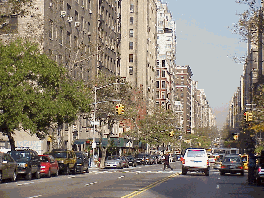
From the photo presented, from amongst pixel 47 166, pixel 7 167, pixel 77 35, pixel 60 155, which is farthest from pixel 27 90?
pixel 77 35

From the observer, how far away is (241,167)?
4631cm

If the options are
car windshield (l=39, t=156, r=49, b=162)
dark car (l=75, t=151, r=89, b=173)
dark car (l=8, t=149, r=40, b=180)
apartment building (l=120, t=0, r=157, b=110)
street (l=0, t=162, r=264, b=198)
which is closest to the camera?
street (l=0, t=162, r=264, b=198)

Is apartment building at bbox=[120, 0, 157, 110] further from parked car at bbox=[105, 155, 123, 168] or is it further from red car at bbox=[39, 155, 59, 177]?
red car at bbox=[39, 155, 59, 177]

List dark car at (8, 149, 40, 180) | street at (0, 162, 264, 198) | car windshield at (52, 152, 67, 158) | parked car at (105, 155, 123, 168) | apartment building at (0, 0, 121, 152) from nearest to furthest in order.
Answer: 1. street at (0, 162, 264, 198)
2. dark car at (8, 149, 40, 180)
3. car windshield at (52, 152, 67, 158)
4. apartment building at (0, 0, 121, 152)
5. parked car at (105, 155, 123, 168)

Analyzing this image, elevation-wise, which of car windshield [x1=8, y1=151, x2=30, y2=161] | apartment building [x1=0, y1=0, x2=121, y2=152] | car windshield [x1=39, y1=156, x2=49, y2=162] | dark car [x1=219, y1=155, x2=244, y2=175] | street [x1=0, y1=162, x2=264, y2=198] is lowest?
dark car [x1=219, y1=155, x2=244, y2=175]

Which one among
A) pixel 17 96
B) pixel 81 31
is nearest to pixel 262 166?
pixel 17 96

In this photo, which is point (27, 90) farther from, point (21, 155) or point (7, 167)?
point (7, 167)

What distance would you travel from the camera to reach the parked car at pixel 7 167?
98.6ft

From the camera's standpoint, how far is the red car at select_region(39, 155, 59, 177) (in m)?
38.8

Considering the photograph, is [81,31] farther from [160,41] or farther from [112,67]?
[160,41]

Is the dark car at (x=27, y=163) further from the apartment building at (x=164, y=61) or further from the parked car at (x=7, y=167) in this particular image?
the apartment building at (x=164, y=61)

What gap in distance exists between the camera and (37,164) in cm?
3694

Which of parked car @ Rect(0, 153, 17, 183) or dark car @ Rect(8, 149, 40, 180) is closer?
parked car @ Rect(0, 153, 17, 183)

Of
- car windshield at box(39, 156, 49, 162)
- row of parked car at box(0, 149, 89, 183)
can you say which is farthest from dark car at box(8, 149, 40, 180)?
car windshield at box(39, 156, 49, 162)
